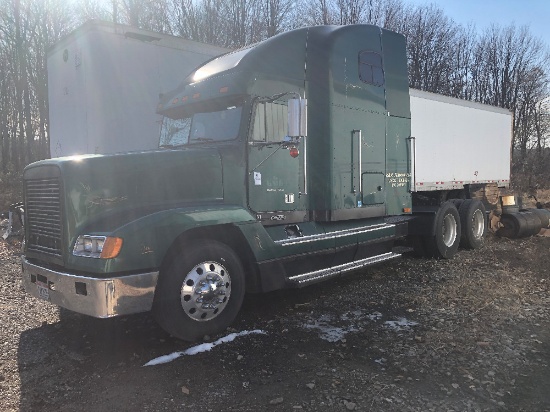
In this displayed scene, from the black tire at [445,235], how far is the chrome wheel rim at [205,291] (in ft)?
15.9

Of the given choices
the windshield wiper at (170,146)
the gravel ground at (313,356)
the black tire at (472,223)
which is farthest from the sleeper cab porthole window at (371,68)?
the black tire at (472,223)

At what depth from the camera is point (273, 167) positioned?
17.8 feet

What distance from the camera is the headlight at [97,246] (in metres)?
3.85

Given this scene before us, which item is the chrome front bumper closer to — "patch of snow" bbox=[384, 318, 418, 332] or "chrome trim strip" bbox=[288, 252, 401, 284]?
"chrome trim strip" bbox=[288, 252, 401, 284]

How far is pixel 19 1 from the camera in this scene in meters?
27.2

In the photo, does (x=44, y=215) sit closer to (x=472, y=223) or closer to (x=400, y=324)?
(x=400, y=324)

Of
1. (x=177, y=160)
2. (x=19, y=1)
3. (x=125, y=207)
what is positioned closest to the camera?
(x=125, y=207)

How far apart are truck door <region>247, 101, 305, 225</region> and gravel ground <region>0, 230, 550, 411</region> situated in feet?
3.97

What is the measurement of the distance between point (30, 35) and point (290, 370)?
3089 centimetres

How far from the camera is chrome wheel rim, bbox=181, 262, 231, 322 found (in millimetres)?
4289

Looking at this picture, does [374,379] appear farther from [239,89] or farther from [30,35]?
[30,35]

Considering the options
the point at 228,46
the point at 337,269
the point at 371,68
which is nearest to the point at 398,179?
the point at 371,68

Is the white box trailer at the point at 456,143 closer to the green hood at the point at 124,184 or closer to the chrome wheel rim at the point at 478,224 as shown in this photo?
the chrome wheel rim at the point at 478,224

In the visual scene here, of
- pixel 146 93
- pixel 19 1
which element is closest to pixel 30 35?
pixel 19 1
